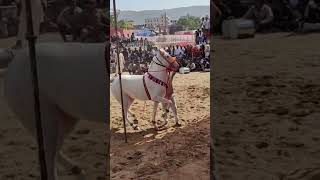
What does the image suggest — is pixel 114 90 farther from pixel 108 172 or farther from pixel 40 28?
pixel 40 28

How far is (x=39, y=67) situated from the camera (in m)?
1.61

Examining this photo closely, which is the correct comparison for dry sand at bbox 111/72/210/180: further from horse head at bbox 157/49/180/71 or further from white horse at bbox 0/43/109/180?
white horse at bbox 0/43/109/180

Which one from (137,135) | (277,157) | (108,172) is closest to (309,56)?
(277,157)

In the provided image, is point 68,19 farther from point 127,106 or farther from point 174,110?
point 127,106

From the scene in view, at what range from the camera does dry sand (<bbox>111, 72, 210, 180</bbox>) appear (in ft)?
6.70

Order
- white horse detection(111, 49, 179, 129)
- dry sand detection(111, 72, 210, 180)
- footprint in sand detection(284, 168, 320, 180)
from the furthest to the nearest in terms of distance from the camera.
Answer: white horse detection(111, 49, 179, 129), dry sand detection(111, 72, 210, 180), footprint in sand detection(284, 168, 320, 180)

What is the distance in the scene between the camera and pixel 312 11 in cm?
160

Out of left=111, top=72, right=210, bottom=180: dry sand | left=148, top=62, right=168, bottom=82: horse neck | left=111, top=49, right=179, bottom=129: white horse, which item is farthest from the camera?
left=148, top=62, right=168, bottom=82: horse neck

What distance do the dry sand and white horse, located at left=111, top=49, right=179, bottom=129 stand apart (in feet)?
0.30

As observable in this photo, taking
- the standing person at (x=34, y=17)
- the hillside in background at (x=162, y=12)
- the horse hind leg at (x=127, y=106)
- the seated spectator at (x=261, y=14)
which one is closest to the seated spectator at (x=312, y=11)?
the seated spectator at (x=261, y=14)

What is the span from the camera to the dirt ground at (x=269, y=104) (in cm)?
164

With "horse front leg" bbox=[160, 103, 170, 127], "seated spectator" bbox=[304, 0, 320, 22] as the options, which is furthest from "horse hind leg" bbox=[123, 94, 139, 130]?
"seated spectator" bbox=[304, 0, 320, 22]

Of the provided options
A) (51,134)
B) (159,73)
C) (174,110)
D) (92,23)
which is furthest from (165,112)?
(92,23)

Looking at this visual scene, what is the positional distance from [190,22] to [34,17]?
0.61 m
